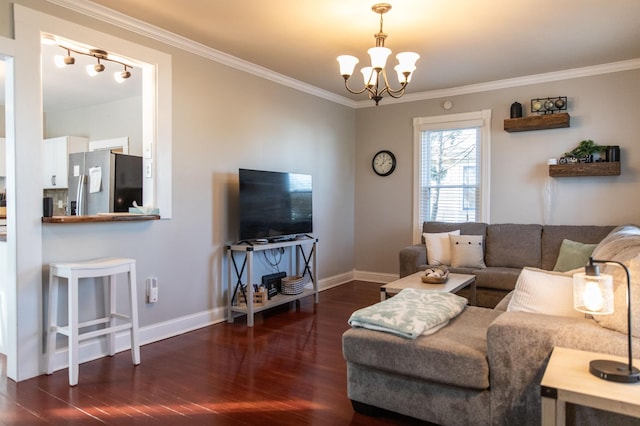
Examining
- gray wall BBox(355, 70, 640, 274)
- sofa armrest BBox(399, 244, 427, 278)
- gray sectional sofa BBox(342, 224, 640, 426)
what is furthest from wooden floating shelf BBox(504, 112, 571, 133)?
gray sectional sofa BBox(342, 224, 640, 426)

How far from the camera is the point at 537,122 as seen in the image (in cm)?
484

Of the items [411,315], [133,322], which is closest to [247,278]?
[133,322]

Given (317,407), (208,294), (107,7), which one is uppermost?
(107,7)

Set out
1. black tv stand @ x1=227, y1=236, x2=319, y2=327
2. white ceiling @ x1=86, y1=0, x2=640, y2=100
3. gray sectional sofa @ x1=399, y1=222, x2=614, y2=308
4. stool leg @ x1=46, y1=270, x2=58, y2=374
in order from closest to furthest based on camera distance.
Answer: stool leg @ x1=46, y1=270, x2=58, y2=374 < white ceiling @ x1=86, y1=0, x2=640, y2=100 < black tv stand @ x1=227, y1=236, x2=319, y2=327 < gray sectional sofa @ x1=399, y1=222, x2=614, y2=308

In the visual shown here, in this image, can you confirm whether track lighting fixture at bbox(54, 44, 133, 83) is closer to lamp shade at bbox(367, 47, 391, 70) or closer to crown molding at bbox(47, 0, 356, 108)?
crown molding at bbox(47, 0, 356, 108)

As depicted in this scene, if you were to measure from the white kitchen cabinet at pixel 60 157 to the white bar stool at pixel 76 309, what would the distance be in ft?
11.5

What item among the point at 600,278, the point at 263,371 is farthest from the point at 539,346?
the point at 263,371

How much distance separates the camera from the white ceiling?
3.14m

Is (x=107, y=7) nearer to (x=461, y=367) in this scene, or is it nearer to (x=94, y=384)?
(x=94, y=384)

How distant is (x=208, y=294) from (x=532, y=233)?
11.3 feet

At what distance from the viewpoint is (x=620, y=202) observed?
457 cm

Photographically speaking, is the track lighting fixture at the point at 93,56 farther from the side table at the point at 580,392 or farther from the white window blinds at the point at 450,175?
the white window blinds at the point at 450,175

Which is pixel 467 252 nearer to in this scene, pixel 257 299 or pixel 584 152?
pixel 584 152

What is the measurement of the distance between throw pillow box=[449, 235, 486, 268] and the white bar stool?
326 cm
